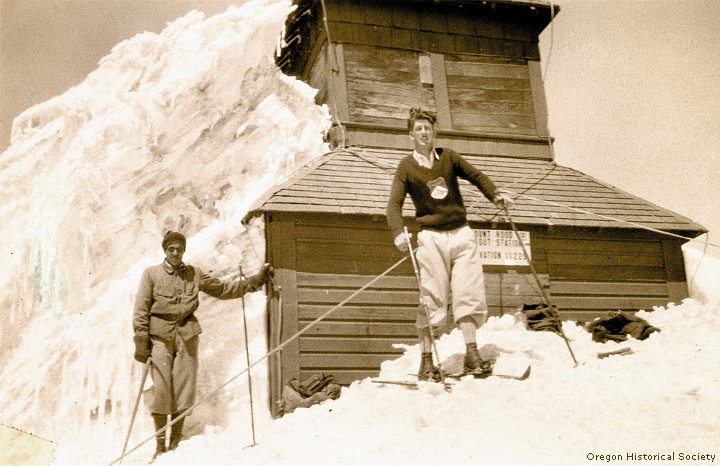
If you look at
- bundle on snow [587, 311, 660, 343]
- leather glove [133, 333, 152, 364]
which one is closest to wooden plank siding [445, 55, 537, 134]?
bundle on snow [587, 311, 660, 343]

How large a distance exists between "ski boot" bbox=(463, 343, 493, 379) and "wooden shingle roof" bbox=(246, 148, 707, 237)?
2797mm

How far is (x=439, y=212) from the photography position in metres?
5.91

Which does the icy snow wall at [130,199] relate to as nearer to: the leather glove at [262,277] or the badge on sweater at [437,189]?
the leather glove at [262,277]

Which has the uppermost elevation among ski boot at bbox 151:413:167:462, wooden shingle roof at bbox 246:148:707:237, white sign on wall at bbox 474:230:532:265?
wooden shingle roof at bbox 246:148:707:237

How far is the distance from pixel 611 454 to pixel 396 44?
25.2ft

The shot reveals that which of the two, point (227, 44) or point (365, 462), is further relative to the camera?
point (227, 44)

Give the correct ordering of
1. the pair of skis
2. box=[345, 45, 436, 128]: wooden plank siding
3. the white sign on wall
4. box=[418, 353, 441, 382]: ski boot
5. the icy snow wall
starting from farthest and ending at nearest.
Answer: box=[345, 45, 436, 128]: wooden plank siding → the white sign on wall → the icy snow wall → box=[418, 353, 441, 382]: ski boot → the pair of skis

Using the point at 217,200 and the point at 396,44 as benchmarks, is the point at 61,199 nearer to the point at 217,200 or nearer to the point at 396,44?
the point at 217,200

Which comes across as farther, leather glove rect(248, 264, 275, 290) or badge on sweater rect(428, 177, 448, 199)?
leather glove rect(248, 264, 275, 290)

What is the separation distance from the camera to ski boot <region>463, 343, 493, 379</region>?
5.50 metres

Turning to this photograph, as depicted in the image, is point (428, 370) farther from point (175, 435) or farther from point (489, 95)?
point (489, 95)

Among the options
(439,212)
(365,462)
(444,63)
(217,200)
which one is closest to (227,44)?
(217,200)

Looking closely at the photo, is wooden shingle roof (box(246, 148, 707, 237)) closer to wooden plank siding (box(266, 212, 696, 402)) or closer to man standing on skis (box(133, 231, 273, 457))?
wooden plank siding (box(266, 212, 696, 402))

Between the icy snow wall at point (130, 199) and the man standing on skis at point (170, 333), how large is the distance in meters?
1.15
